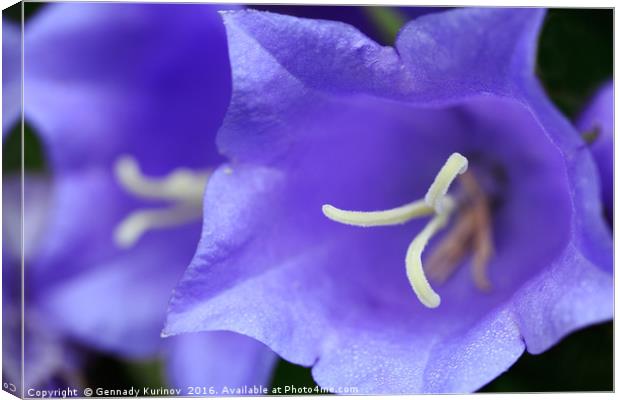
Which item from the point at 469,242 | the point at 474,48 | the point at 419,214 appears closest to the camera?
the point at 474,48

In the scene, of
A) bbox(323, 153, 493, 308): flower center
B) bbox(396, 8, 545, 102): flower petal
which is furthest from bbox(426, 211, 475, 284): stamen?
bbox(396, 8, 545, 102): flower petal

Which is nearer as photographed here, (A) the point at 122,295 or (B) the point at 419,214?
(B) the point at 419,214

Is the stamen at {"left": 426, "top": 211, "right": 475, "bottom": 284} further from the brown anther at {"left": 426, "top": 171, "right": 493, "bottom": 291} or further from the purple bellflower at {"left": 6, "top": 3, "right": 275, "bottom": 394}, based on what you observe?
the purple bellflower at {"left": 6, "top": 3, "right": 275, "bottom": 394}

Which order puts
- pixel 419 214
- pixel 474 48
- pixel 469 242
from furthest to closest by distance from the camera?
1. pixel 469 242
2. pixel 419 214
3. pixel 474 48

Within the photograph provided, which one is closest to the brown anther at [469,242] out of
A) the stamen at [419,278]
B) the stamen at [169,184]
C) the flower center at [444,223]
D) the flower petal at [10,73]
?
the flower center at [444,223]

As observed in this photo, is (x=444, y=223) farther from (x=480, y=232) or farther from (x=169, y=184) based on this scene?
(x=169, y=184)

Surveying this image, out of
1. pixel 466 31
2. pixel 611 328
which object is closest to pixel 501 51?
pixel 466 31

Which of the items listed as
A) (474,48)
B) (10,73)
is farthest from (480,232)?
(10,73)
